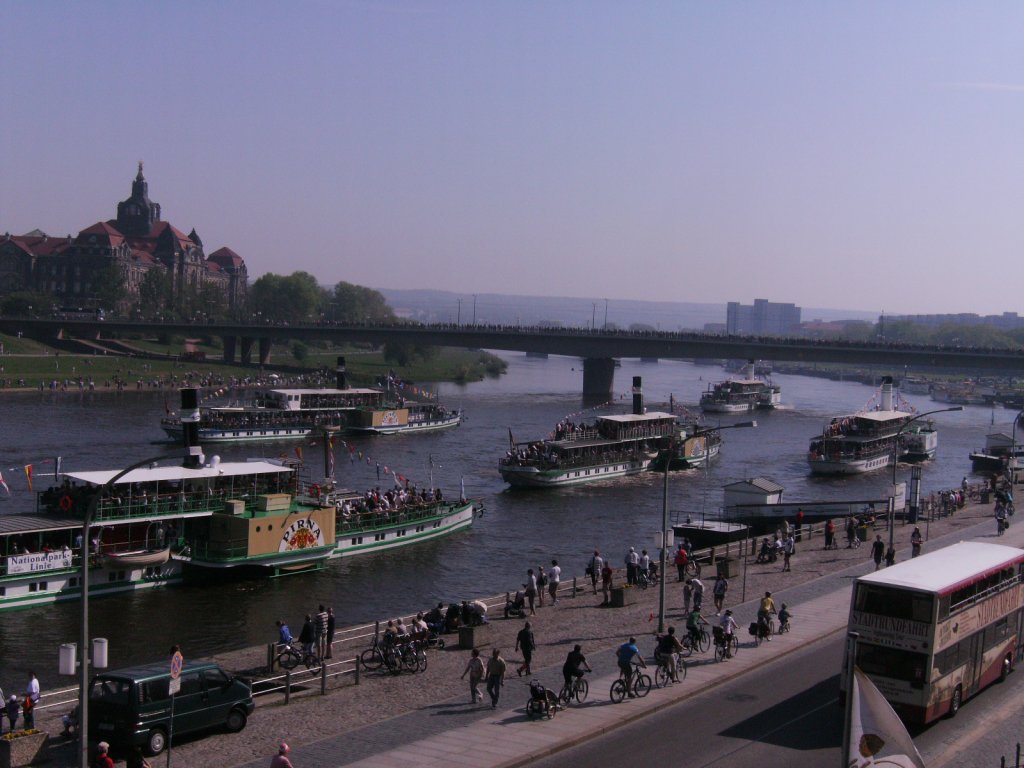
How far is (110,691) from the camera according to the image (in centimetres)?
2156

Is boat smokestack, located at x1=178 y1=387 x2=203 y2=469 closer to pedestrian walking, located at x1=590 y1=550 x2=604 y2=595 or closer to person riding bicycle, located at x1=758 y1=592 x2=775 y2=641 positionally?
pedestrian walking, located at x1=590 y1=550 x2=604 y2=595

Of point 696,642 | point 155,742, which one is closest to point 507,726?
point 155,742

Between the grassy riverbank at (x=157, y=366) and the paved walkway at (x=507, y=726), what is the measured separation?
101351 millimetres

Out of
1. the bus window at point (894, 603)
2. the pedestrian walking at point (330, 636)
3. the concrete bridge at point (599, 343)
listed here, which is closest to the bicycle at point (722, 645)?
the bus window at point (894, 603)

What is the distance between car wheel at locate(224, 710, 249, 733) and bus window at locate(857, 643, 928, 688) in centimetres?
1171

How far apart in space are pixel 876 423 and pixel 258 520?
61.7 m

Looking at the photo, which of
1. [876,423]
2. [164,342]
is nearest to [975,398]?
[876,423]

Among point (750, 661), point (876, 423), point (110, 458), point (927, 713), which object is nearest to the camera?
point (927, 713)

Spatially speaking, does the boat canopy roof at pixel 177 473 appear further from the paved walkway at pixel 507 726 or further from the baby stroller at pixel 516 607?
the paved walkway at pixel 507 726

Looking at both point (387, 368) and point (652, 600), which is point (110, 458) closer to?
point (652, 600)

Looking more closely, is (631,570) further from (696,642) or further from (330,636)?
(330,636)

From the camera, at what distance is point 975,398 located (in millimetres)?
194000

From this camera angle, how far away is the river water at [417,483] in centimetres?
3641

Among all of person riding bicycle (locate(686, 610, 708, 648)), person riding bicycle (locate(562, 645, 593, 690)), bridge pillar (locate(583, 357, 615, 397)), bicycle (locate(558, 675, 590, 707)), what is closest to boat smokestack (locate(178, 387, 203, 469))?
person riding bicycle (locate(562, 645, 593, 690))
